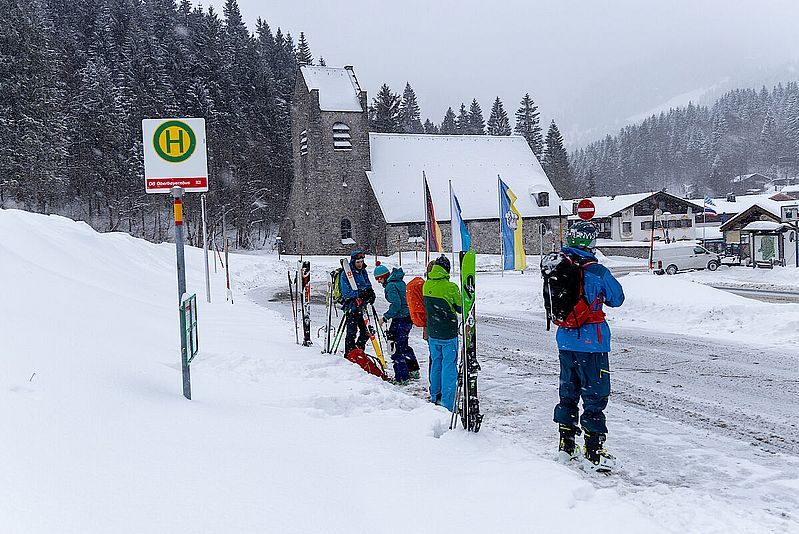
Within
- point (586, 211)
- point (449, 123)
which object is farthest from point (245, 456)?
point (449, 123)

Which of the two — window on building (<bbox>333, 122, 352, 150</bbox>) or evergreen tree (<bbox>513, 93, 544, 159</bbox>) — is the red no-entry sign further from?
evergreen tree (<bbox>513, 93, 544, 159</bbox>)

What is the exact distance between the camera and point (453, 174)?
5653 centimetres

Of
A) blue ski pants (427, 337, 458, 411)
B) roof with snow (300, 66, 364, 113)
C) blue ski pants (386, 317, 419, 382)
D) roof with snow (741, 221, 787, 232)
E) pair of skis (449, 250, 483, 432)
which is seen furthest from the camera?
roof with snow (300, 66, 364, 113)

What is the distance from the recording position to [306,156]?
55.8 metres

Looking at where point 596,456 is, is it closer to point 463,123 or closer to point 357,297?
point 357,297

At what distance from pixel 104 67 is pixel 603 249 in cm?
5175

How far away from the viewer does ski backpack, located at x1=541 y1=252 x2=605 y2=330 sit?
580cm

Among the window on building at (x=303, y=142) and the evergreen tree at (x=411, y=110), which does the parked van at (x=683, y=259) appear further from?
the evergreen tree at (x=411, y=110)

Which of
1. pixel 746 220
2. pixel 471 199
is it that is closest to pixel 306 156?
pixel 471 199

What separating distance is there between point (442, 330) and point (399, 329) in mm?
1933

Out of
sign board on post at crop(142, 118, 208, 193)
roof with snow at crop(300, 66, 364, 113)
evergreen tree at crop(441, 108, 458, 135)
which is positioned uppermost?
evergreen tree at crop(441, 108, 458, 135)

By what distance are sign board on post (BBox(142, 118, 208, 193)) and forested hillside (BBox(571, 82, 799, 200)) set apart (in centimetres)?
14571

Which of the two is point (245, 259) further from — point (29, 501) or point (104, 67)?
point (29, 501)

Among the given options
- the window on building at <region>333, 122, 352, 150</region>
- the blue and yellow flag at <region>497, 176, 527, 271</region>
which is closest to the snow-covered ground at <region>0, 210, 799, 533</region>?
the blue and yellow flag at <region>497, 176, 527, 271</region>
